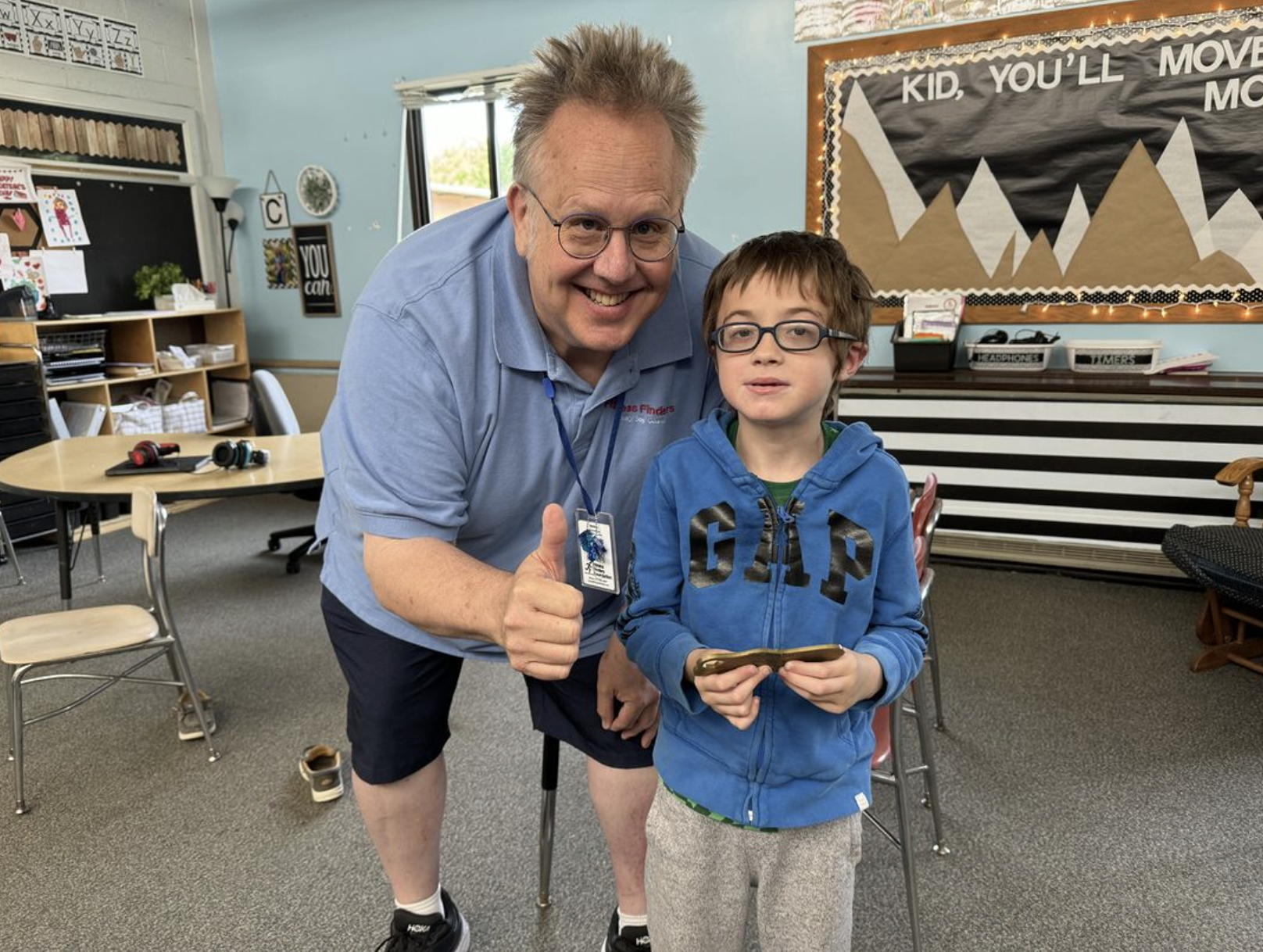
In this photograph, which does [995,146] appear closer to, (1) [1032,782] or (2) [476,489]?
(1) [1032,782]

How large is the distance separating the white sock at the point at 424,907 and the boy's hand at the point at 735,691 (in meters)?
0.96

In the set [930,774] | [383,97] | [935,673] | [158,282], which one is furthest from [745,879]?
[158,282]

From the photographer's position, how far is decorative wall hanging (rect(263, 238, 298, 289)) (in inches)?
214

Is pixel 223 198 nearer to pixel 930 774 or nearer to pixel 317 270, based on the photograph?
pixel 317 270

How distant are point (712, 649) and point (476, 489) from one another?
1.45ft

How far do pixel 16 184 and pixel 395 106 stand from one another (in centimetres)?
203

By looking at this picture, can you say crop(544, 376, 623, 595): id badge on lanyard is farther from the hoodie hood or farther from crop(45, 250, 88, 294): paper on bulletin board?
crop(45, 250, 88, 294): paper on bulletin board

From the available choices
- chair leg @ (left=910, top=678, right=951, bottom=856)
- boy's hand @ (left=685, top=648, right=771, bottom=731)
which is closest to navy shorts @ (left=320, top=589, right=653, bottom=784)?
boy's hand @ (left=685, top=648, right=771, bottom=731)

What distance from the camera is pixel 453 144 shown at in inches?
197

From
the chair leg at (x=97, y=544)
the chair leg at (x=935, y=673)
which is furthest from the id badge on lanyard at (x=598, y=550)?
the chair leg at (x=97, y=544)

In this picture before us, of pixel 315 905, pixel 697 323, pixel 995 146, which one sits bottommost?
pixel 315 905

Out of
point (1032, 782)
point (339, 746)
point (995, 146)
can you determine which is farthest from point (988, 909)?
point (995, 146)

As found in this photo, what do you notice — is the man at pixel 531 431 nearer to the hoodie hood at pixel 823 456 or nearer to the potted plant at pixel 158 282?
the hoodie hood at pixel 823 456

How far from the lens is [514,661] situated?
96cm
